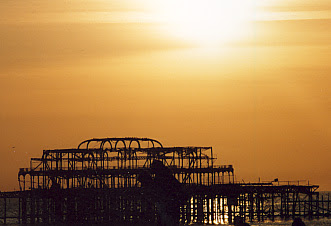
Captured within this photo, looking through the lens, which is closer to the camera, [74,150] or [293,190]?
[74,150]

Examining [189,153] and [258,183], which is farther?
[258,183]

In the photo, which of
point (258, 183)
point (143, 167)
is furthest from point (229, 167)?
point (143, 167)

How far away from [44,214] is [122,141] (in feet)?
46.1

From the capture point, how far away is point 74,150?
112000 mm

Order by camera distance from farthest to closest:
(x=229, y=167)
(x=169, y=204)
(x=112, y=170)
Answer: (x=229, y=167) → (x=112, y=170) → (x=169, y=204)

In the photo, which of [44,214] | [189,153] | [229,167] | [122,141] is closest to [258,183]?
[229,167]

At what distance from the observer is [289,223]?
115 metres

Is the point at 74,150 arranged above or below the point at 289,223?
→ above

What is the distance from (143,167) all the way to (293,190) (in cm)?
2467

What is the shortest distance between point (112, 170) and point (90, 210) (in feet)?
19.6

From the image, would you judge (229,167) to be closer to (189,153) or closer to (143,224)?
(189,153)

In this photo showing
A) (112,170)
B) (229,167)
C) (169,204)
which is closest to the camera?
(169,204)

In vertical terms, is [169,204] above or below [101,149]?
below

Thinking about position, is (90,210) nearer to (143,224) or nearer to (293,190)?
(143,224)
